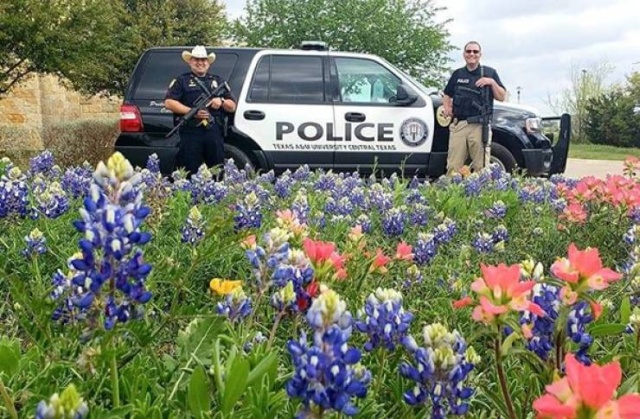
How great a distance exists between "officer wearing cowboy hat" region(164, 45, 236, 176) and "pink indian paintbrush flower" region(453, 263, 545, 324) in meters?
5.84

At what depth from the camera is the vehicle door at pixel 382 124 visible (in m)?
9.36

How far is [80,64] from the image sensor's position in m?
13.8

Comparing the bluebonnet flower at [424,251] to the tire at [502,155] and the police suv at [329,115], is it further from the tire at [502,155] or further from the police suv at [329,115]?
the tire at [502,155]

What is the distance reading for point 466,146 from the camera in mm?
8492

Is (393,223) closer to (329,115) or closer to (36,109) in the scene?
(329,115)

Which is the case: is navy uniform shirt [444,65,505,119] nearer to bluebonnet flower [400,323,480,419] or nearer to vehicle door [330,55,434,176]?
vehicle door [330,55,434,176]

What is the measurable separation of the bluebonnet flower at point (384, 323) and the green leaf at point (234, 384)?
0.26 meters

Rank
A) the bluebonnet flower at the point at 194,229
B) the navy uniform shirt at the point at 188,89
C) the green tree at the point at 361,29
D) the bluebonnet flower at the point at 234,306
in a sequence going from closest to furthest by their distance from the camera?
the bluebonnet flower at the point at 234,306 → the bluebonnet flower at the point at 194,229 → the navy uniform shirt at the point at 188,89 → the green tree at the point at 361,29

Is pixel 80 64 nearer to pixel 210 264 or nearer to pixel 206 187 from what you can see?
pixel 206 187

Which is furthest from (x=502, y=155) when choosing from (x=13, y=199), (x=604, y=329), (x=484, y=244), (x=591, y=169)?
(x=591, y=169)

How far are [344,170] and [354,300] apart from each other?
7.12 meters

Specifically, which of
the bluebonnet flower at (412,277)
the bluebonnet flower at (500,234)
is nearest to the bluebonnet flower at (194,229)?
the bluebonnet flower at (412,277)

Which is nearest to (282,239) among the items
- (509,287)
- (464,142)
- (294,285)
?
(294,285)

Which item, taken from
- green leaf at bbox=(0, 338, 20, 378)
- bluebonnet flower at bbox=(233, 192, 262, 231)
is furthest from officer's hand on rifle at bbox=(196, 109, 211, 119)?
green leaf at bbox=(0, 338, 20, 378)
